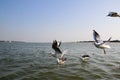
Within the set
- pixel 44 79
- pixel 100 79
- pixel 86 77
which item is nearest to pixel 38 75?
pixel 44 79

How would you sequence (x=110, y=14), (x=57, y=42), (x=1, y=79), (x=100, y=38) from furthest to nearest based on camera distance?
(x=1, y=79) < (x=57, y=42) < (x=100, y=38) < (x=110, y=14)

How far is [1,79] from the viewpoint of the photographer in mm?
16953

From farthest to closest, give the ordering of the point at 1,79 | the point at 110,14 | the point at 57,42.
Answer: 1. the point at 1,79
2. the point at 57,42
3. the point at 110,14

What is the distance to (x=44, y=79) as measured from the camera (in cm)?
1731

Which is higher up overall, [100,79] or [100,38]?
[100,38]

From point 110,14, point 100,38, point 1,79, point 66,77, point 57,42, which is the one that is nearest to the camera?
point 110,14

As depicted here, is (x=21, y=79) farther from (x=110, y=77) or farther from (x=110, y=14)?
(x=110, y=14)

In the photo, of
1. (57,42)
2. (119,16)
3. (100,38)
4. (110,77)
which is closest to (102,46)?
(100,38)


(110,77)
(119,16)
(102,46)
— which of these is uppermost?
(119,16)

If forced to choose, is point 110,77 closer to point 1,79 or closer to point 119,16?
point 1,79

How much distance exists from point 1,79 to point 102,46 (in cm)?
1226

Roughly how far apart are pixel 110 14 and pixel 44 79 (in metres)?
14.1

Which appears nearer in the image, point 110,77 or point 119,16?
point 119,16

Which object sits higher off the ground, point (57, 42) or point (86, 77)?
point (57, 42)
